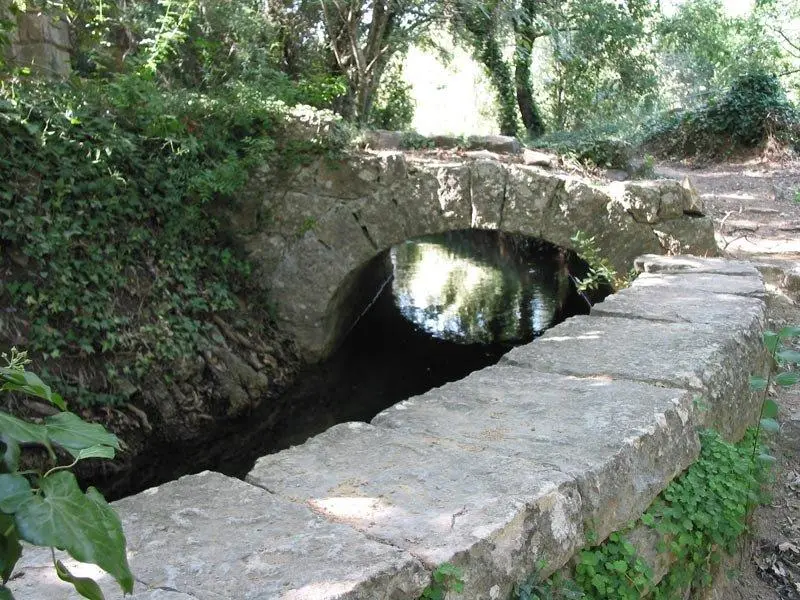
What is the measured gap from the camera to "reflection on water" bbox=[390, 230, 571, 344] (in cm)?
843

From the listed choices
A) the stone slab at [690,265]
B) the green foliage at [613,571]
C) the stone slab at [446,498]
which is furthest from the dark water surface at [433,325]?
the green foliage at [613,571]

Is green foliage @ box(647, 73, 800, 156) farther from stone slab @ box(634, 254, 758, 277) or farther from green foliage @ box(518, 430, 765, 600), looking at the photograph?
green foliage @ box(518, 430, 765, 600)

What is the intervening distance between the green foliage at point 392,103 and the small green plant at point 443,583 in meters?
10.5

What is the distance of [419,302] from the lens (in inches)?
371

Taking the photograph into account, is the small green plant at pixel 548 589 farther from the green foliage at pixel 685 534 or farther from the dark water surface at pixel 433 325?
the dark water surface at pixel 433 325

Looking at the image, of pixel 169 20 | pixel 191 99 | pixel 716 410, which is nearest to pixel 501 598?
pixel 716 410

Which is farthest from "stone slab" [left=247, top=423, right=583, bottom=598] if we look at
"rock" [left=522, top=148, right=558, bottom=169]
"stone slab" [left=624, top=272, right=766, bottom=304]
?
"rock" [left=522, top=148, right=558, bottom=169]

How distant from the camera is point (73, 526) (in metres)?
0.76

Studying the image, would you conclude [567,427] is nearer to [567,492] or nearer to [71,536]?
[567,492]

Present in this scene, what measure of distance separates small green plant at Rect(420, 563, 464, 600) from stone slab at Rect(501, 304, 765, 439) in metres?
1.35

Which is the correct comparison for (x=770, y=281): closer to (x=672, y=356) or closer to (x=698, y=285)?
(x=698, y=285)

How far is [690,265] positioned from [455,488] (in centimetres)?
351

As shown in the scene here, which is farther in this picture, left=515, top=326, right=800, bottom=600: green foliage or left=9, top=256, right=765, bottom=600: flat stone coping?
left=515, top=326, right=800, bottom=600: green foliage

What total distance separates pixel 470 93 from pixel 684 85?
14.1 metres
